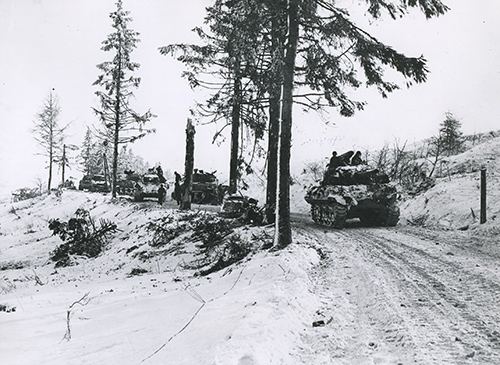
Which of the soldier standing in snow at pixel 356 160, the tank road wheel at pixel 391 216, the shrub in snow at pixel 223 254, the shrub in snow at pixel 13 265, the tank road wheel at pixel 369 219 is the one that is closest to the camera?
the shrub in snow at pixel 223 254

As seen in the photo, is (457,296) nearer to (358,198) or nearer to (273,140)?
(273,140)

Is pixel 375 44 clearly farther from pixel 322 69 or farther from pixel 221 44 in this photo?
pixel 221 44

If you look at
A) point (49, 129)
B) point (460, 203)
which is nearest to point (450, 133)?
Result: point (460, 203)

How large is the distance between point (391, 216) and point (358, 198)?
47.5 inches

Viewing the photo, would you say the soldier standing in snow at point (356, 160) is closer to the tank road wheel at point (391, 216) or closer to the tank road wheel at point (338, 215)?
the tank road wheel at point (391, 216)

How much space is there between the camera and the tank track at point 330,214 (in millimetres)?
11461

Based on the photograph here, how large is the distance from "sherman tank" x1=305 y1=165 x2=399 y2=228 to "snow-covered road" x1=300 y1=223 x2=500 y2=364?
11.6 feet

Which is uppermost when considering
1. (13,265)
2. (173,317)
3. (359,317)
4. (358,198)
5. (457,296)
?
(358,198)

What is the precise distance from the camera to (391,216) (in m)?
11.9

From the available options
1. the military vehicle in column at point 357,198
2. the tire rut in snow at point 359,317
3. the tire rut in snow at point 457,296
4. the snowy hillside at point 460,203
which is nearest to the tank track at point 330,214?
the military vehicle in column at point 357,198

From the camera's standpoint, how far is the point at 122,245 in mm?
12773

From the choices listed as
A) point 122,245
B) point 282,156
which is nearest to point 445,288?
point 282,156

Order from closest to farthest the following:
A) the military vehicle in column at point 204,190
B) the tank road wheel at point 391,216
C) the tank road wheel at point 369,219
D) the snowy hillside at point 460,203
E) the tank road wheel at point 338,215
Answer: the snowy hillside at point 460,203 < the tank road wheel at point 338,215 < the tank road wheel at point 391,216 < the tank road wheel at point 369,219 < the military vehicle in column at point 204,190

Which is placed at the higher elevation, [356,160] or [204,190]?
[356,160]
